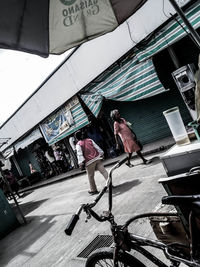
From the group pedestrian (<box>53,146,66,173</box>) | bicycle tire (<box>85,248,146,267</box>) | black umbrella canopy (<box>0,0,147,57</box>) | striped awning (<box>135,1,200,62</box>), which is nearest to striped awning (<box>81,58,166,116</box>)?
striped awning (<box>135,1,200,62</box>)

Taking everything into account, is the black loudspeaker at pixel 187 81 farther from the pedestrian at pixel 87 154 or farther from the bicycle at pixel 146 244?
the bicycle at pixel 146 244

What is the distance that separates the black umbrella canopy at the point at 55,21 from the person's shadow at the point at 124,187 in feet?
15.5

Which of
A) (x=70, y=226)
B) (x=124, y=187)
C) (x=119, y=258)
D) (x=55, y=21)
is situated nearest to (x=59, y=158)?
(x=124, y=187)

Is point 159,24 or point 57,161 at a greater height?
point 159,24

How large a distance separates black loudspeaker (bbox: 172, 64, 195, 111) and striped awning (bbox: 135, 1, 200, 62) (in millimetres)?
1048

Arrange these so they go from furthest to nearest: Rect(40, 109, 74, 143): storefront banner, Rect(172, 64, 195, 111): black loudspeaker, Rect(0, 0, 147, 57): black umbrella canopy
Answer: Rect(40, 109, 74, 143): storefront banner < Rect(172, 64, 195, 111): black loudspeaker < Rect(0, 0, 147, 57): black umbrella canopy

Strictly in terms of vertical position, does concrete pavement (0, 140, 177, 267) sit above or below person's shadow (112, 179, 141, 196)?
below

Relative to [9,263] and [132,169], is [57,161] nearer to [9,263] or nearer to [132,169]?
[132,169]

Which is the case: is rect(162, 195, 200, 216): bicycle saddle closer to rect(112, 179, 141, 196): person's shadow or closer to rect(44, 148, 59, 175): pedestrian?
rect(112, 179, 141, 196): person's shadow

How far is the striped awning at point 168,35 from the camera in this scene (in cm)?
672

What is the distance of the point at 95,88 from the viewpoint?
11297mm

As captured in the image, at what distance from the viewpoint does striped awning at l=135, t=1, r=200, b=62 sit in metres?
6.72

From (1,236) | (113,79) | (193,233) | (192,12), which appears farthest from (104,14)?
(1,236)

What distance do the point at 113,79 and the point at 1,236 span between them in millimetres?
7407
